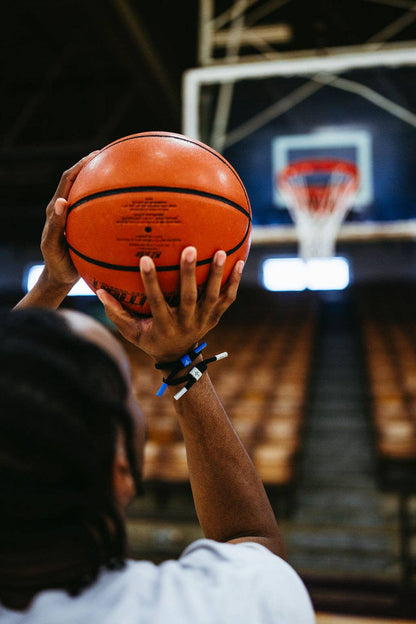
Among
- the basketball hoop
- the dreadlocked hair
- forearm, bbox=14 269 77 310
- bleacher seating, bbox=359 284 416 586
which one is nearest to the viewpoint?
the dreadlocked hair

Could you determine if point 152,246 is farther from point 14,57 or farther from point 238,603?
point 14,57

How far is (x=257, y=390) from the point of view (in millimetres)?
4535

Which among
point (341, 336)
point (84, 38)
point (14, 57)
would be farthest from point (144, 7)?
point (341, 336)

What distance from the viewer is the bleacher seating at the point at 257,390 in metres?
3.19

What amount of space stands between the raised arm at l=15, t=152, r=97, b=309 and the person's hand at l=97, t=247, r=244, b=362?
0.14m

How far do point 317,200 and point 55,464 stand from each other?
512 centimetres

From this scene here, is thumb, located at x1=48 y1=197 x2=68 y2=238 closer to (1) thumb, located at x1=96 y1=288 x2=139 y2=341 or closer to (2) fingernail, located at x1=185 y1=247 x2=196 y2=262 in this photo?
(1) thumb, located at x1=96 y1=288 x2=139 y2=341

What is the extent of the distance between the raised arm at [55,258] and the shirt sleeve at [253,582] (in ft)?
1.76

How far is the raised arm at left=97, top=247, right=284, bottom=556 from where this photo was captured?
2.41ft

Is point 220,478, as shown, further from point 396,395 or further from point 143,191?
point 396,395

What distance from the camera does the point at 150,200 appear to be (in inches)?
33.8

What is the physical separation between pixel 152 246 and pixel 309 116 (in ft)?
17.7

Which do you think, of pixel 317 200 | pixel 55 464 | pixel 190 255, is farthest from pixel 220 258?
pixel 317 200

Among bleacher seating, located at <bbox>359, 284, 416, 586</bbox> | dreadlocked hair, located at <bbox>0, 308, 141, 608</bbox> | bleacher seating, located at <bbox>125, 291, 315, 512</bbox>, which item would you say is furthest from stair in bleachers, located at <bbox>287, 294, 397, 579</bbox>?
dreadlocked hair, located at <bbox>0, 308, 141, 608</bbox>
